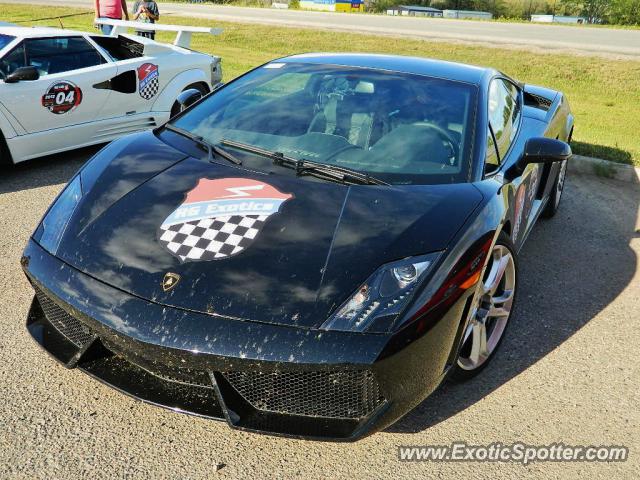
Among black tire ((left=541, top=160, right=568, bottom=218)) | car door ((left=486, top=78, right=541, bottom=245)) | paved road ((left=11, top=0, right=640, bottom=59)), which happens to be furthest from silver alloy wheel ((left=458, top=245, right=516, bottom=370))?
paved road ((left=11, top=0, right=640, bottom=59))

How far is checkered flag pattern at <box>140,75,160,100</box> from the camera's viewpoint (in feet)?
20.1

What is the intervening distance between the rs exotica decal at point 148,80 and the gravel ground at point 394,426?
2.95 metres

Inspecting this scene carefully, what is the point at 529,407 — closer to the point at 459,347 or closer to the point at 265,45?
the point at 459,347

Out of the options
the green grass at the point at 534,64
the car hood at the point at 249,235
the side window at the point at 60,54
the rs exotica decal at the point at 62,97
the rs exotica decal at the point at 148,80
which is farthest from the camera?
the green grass at the point at 534,64

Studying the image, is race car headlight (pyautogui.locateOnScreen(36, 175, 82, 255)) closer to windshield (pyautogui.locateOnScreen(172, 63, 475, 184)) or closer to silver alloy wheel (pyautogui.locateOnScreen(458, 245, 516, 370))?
windshield (pyautogui.locateOnScreen(172, 63, 475, 184))

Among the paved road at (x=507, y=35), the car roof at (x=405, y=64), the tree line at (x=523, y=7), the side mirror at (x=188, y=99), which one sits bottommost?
the tree line at (x=523, y=7)

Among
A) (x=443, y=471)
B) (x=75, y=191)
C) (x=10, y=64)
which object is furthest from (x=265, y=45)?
(x=443, y=471)

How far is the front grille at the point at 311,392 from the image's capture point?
2.00 meters

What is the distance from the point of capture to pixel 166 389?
2143mm

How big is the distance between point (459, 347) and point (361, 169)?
917 millimetres

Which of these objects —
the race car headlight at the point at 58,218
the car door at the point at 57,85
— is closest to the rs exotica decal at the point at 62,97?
the car door at the point at 57,85

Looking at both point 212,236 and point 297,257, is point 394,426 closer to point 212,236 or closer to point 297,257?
Result: point 297,257

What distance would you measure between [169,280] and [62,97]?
3.92 meters

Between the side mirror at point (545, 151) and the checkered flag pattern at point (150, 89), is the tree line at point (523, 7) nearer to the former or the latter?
the checkered flag pattern at point (150, 89)
